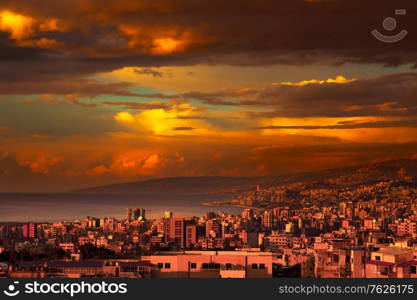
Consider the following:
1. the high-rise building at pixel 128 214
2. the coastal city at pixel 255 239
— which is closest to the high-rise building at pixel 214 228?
the coastal city at pixel 255 239

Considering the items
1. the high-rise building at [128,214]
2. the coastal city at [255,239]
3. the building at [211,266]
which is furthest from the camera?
the high-rise building at [128,214]

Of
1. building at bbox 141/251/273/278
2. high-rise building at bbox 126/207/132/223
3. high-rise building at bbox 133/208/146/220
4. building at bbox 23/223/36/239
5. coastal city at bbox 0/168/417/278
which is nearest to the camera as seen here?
building at bbox 141/251/273/278

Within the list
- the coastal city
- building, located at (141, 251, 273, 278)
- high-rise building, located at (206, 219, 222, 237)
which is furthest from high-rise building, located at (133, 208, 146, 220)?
building, located at (141, 251, 273, 278)

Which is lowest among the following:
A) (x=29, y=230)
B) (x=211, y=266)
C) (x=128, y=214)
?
(x=211, y=266)

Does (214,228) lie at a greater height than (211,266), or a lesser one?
greater

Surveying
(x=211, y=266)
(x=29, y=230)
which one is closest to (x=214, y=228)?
(x=29, y=230)

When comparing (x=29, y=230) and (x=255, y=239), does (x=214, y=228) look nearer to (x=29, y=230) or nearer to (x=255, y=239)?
(x=255, y=239)

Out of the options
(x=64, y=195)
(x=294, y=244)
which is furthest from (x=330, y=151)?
(x=64, y=195)

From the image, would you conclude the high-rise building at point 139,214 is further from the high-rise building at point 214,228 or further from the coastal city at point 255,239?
the high-rise building at point 214,228

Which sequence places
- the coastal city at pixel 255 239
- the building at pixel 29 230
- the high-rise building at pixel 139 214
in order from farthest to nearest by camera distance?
the high-rise building at pixel 139 214
the building at pixel 29 230
the coastal city at pixel 255 239

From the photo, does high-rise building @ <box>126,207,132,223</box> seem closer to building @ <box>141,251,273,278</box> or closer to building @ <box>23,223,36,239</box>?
building @ <box>23,223,36,239</box>
